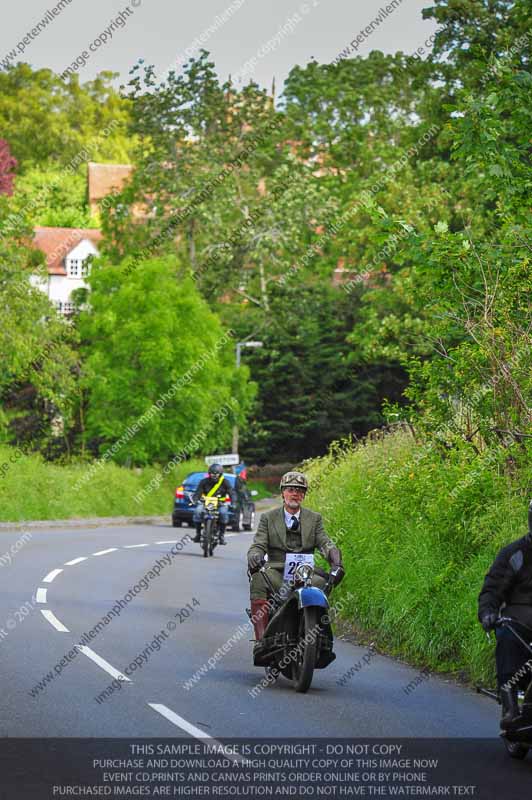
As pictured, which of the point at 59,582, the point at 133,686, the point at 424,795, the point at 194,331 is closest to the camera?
the point at 424,795

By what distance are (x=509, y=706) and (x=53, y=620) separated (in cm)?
925

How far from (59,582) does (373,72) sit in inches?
1695

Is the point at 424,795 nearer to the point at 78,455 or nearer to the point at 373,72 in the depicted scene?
the point at 78,455

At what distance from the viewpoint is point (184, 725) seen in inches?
388

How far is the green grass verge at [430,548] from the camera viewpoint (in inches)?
536

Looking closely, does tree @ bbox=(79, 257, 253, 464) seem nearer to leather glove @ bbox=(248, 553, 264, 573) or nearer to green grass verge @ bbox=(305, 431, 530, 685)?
green grass verge @ bbox=(305, 431, 530, 685)

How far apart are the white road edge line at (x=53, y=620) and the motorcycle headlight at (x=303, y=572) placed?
15.2 feet

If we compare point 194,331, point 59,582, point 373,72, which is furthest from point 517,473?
point 373,72

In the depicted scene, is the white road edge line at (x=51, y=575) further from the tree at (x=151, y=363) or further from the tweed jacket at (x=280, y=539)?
the tree at (x=151, y=363)

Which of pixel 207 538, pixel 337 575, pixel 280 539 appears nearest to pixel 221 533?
pixel 207 538

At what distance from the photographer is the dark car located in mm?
42625

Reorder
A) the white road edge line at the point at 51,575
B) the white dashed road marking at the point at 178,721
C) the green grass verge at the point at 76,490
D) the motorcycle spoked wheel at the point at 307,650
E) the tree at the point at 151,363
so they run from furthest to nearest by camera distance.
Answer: the tree at the point at 151,363 → the green grass verge at the point at 76,490 → the white road edge line at the point at 51,575 → the motorcycle spoked wheel at the point at 307,650 → the white dashed road marking at the point at 178,721

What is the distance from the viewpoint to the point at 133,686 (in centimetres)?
1183

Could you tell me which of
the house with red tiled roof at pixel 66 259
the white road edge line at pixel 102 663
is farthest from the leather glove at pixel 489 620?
the house with red tiled roof at pixel 66 259
